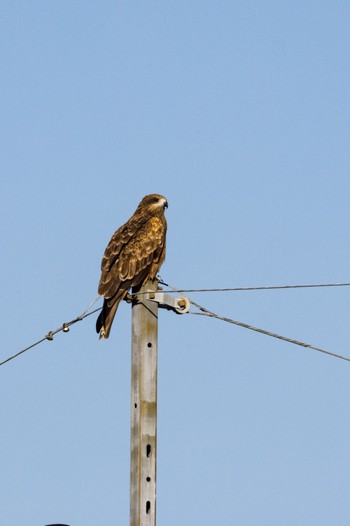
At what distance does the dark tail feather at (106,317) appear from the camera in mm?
11289

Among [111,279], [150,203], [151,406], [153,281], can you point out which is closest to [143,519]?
[151,406]

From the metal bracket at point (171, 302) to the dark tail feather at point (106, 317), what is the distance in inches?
46.9

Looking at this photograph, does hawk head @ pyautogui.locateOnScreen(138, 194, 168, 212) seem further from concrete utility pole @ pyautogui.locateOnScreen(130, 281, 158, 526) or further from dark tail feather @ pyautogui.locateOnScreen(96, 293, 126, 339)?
concrete utility pole @ pyautogui.locateOnScreen(130, 281, 158, 526)

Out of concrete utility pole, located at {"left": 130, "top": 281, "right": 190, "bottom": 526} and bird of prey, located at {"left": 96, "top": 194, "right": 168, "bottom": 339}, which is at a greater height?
bird of prey, located at {"left": 96, "top": 194, "right": 168, "bottom": 339}

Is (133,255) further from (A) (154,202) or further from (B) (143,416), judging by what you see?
(B) (143,416)

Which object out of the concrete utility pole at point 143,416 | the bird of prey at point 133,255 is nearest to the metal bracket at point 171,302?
the concrete utility pole at point 143,416

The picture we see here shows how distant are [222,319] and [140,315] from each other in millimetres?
982

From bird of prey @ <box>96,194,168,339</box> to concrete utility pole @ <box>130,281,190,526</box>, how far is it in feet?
5.41

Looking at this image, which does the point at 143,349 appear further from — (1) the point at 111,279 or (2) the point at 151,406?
(1) the point at 111,279

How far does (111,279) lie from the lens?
12.0 m

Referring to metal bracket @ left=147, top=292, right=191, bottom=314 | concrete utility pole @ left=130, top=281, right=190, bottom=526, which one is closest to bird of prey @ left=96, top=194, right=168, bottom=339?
metal bracket @ left=147, top=292, right=191, bottom=314

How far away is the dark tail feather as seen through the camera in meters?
11.3

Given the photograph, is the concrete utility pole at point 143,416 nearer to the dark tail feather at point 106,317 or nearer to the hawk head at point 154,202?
the dark tail feather at point 106,317

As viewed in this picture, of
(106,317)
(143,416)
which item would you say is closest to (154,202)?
(106,317)
